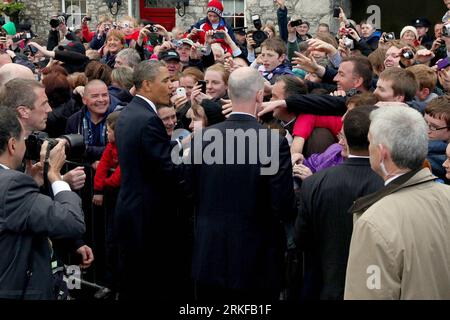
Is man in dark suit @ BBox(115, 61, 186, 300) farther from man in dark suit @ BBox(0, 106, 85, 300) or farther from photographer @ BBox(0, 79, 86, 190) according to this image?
man in dark suit @ BBox(0, 106, 85, 300)

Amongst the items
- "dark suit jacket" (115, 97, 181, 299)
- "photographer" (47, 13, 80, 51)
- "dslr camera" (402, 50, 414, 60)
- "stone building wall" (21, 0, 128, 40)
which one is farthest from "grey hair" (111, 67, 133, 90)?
"stone building wall" (21, 0, 128, 40)

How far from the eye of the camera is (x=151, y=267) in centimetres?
550

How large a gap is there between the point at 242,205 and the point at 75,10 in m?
16.7

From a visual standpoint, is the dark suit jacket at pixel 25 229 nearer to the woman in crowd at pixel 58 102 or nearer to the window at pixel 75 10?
the woman in crowd at pixel 58 102

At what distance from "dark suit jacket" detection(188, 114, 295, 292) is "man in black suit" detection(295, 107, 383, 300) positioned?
324 mm

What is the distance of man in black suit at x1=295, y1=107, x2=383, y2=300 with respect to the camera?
13.4 feet

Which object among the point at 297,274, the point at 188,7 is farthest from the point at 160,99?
the point at 188,7

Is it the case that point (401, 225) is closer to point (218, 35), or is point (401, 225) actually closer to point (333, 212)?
point (333, 212)

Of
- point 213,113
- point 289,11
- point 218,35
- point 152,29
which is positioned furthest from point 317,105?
point 289,11

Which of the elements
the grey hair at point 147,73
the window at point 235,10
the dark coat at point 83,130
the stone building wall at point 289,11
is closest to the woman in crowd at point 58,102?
the dark coat at point 83,130

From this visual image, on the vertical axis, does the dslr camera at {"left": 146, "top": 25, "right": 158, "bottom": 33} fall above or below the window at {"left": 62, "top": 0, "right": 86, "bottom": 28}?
below
